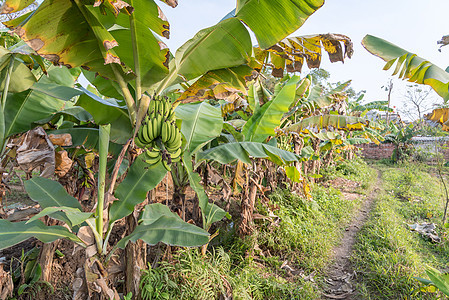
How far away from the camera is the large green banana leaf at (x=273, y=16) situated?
208 centimetres

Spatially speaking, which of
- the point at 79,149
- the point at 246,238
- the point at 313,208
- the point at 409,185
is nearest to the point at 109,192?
the point at 79,149

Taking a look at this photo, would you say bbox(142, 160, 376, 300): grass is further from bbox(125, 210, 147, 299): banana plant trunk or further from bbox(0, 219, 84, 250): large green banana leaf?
bbox(0, 219, 84, 250): large green banana leaf

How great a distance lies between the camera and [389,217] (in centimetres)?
588

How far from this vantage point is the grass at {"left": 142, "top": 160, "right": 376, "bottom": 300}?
2783 millimetres

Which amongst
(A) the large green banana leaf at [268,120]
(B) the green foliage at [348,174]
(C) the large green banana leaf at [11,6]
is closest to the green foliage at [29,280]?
(C) the large green banana leaf at [11,6]

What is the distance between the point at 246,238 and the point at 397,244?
2.70m

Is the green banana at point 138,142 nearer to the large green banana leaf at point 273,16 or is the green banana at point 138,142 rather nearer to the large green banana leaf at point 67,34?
the large green banana leaf at point 67,34

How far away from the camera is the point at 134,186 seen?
230 centimetres

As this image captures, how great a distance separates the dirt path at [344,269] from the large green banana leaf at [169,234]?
8.22 feet

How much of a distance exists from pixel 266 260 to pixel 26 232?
3293 millimetres

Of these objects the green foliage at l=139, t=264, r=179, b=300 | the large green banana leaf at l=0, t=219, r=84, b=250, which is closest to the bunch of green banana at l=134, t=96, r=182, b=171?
the large green banana leaf at l=0, t=219, r=84, b=250

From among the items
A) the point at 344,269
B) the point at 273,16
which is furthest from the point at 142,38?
the point at 344,269

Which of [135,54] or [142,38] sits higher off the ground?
[142,38]

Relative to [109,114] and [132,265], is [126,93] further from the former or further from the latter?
[132,265]
